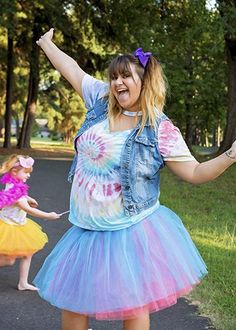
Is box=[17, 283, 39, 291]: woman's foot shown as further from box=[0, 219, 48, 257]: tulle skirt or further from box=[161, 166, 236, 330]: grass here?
box=[161, 166, 236, 330]: grass

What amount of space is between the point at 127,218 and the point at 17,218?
8.36 ft

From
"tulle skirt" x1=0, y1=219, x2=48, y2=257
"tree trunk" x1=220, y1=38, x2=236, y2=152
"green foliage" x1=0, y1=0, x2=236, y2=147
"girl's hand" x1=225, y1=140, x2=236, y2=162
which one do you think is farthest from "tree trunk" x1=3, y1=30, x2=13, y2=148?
"girl's hand" x1=225, y1=140, x2=236, y2=162

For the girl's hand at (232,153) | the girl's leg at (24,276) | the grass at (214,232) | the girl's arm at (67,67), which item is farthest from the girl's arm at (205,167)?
the girl's leg at (24,276)

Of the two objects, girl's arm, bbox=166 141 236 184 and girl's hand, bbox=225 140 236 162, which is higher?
girl's hand, bbox=225 140 236 162

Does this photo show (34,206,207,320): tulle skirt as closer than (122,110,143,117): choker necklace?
Yes

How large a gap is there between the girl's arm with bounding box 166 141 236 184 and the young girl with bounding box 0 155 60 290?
7.71 ft

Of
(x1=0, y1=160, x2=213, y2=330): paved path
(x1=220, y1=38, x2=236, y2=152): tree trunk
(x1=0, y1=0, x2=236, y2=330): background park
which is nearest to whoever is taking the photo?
(x1=0, y1=160, x2=213, y2=330): paved path

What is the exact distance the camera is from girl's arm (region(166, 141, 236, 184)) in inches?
117

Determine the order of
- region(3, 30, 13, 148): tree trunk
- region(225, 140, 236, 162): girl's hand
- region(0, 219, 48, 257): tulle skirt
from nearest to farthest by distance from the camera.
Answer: region(225, 140, 236, 162): girl's hand
region(0, 219, 48, 257): tulle skirt
region(3, 30, 13, 148): tree trunk

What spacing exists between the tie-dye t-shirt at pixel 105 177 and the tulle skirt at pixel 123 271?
62mm

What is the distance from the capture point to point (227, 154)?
299cm

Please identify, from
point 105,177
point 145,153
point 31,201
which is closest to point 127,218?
point 105,177

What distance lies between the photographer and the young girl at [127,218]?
3.03 m

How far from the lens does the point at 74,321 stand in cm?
318
